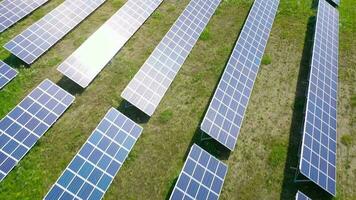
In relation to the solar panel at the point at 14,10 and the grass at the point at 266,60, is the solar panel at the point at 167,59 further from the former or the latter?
the solar panel at the point at 14,10

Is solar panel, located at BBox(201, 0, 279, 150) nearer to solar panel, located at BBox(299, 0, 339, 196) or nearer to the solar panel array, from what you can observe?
solar panel, located at BBox(299, 0, 339, 196)

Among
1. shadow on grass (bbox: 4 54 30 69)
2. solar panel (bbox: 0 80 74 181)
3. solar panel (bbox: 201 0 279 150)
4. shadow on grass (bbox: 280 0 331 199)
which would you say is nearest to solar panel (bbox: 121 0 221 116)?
solar panel (bbox: 201 0 279 150)

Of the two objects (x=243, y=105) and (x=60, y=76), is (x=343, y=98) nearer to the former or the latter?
(x=243, y=105)

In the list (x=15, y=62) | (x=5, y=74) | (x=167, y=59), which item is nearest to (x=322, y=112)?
(x=167, y=59)

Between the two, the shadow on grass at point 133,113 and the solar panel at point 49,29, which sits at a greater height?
the shadow on grass at point 133,113

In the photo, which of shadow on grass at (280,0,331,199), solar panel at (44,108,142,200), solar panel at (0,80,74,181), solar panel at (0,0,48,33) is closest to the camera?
solar panel at (44,108,142,200)

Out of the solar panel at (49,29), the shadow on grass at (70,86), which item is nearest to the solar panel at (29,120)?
the shadow on grass at (70,86)
